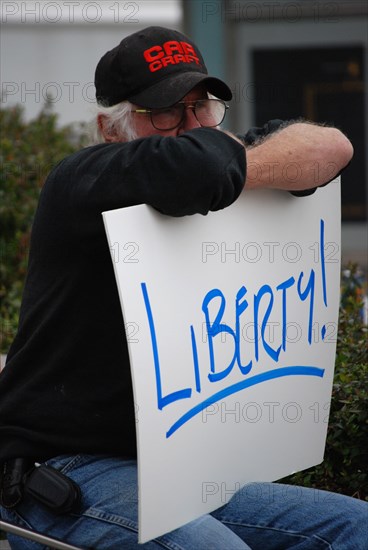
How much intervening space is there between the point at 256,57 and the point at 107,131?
6716mm

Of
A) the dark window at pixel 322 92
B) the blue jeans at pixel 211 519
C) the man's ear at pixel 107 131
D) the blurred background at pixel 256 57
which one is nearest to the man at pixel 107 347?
the blue jeans at pixel 211 519

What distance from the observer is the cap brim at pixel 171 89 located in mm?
2293

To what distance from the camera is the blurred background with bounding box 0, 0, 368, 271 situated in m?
8.66

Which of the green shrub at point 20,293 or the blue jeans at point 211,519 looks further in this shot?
the green shrub at point 20,293

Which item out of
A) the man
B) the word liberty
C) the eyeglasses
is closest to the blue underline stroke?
the word liberty

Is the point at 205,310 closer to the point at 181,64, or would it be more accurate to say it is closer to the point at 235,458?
the point at 235,458

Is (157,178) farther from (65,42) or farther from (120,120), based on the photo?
(65,42)

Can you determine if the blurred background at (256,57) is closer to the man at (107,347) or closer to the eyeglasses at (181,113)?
the eyeglasses at (181,113)

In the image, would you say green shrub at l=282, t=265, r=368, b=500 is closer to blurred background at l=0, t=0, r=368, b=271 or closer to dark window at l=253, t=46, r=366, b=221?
blurred background at l=0, t=0, r=368, b=271

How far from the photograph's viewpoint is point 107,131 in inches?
96.2

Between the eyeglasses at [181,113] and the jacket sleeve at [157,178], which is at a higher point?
the eyeglasses at [181,113]

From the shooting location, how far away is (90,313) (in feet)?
7.15

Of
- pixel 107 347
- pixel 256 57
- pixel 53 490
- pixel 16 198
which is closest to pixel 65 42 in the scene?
pixel 256 57

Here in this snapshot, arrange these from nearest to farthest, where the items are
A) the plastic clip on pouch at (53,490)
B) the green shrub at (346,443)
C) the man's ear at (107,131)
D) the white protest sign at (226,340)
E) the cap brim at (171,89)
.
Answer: the white protest sign at (226,340)
the plastic clip on pouch at (53,490)
the cap brim at (171,89)
the man's ear at (107,131)
the green shrub at (346,443)
